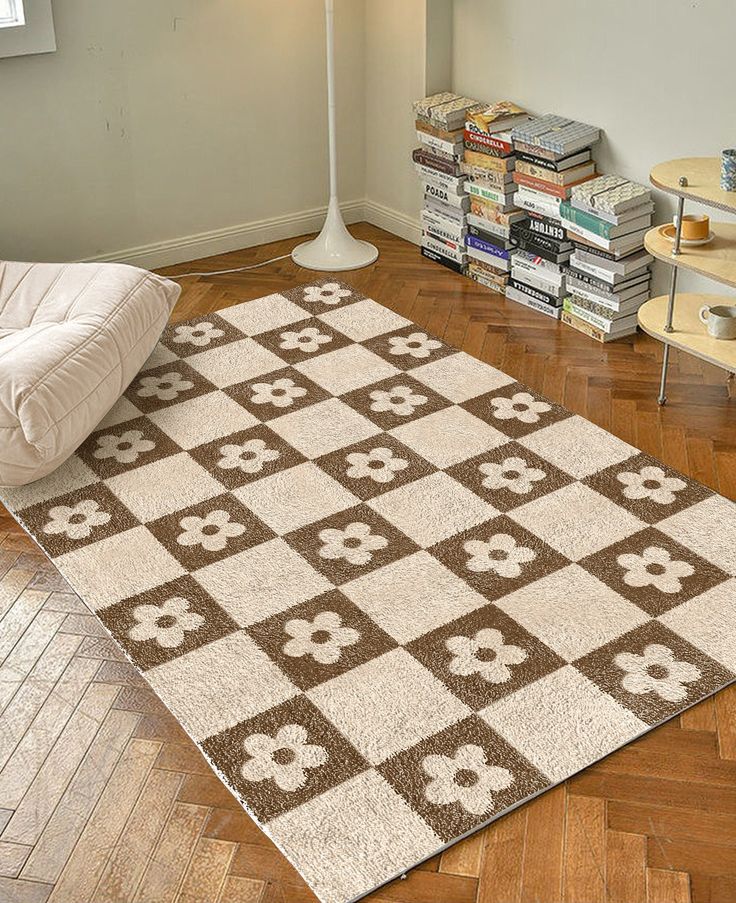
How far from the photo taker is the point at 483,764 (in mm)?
2385

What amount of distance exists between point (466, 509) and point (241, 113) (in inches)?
86.8

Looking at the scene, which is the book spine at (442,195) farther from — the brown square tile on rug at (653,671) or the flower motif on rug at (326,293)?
the brown square tile on rug at (653,671)

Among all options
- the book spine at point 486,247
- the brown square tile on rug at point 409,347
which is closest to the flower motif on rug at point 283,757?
the brown square tile on rug at point 409,347

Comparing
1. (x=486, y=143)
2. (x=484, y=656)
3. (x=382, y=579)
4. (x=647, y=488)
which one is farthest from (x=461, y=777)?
(x=486, y=143)

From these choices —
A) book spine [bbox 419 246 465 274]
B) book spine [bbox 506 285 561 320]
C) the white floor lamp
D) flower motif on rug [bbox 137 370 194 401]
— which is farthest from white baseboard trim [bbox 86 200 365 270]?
book spine [bbox 506 285 561 320]

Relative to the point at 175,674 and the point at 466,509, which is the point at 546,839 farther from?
the point at 466,509

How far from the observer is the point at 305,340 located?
4.06m

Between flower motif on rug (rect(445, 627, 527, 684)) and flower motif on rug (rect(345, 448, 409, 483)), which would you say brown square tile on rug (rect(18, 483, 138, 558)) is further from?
flower motif on rug (rect(445, 627, 527, 684))

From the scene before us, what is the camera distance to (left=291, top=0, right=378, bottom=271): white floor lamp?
4.62 meters

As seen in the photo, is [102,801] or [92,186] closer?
[102,801]

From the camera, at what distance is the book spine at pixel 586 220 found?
3785 mm

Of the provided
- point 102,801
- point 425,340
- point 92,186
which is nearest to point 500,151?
point 425,340

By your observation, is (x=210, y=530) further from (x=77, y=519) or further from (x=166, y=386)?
(x=166, y=386)

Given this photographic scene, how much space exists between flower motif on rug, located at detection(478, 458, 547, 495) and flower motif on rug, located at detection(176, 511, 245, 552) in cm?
71
